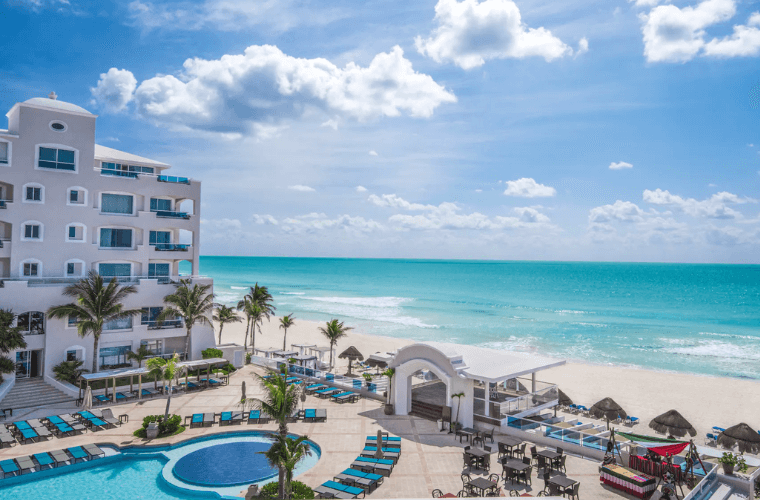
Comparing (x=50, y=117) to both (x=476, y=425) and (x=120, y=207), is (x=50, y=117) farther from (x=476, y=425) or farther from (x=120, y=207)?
(x=476, y=425)

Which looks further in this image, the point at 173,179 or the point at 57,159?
the point at 173,179

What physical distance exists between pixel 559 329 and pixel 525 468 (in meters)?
58.5

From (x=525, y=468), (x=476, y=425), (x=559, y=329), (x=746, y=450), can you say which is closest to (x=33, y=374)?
(x=476, y=425)

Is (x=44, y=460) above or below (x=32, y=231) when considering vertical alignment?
below

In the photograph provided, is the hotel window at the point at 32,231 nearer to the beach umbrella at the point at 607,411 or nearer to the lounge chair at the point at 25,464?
the lounge chair at the point at 25,464

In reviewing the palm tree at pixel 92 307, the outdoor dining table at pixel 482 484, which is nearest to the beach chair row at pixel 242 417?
the palm tree at pixel 92 307

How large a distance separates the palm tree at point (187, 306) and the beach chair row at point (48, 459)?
45.8 ft

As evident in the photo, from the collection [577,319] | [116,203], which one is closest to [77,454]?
[116,203]

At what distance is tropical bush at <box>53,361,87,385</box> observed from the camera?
99.7 feet

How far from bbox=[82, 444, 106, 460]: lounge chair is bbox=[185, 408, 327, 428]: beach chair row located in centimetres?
437

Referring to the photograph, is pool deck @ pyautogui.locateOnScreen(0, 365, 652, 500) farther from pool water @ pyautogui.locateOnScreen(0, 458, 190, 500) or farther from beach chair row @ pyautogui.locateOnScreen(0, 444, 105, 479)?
pool water @ pyautogui.locateOnScreen(0, 458, 190, 500)

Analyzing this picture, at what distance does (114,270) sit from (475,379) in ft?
92.4

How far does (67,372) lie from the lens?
3059 cm

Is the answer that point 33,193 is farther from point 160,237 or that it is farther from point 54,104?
point 160,237
